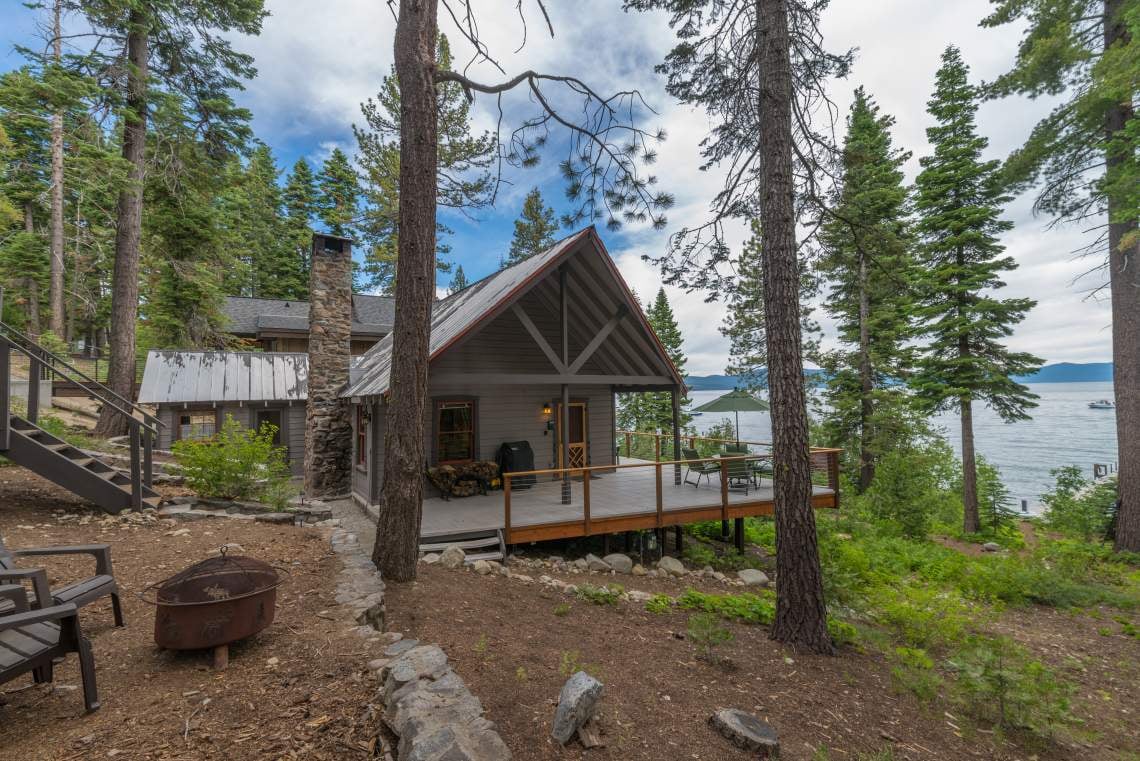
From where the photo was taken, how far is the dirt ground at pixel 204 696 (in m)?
2.05

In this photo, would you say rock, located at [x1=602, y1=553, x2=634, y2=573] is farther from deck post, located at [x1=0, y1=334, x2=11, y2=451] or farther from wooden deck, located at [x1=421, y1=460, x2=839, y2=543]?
deck post, located at [x1=0, y1=334, x2=11, y2=451]

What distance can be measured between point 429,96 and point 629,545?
7626mm

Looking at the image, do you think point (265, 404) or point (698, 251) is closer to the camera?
point (698, 251)

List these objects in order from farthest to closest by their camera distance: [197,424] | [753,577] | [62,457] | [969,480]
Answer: [197,424]
[969,480]
[753,577]
[62,457]

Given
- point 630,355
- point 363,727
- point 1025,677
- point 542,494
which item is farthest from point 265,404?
point 1025,677

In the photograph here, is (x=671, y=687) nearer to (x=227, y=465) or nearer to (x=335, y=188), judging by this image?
(x=227, y=465)

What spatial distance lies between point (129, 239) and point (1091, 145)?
68.7 ft

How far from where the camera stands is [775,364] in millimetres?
4445

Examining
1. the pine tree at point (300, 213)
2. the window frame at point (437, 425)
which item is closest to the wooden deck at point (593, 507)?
the window frame at point (437, 425)

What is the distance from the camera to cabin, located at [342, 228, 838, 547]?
7730 mm

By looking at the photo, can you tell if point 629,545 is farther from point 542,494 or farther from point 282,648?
point 282,648

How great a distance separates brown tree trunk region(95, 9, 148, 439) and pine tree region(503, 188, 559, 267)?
1613 centimetres

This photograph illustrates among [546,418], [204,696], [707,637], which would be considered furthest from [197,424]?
[707,637]

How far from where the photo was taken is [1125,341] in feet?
29.4
